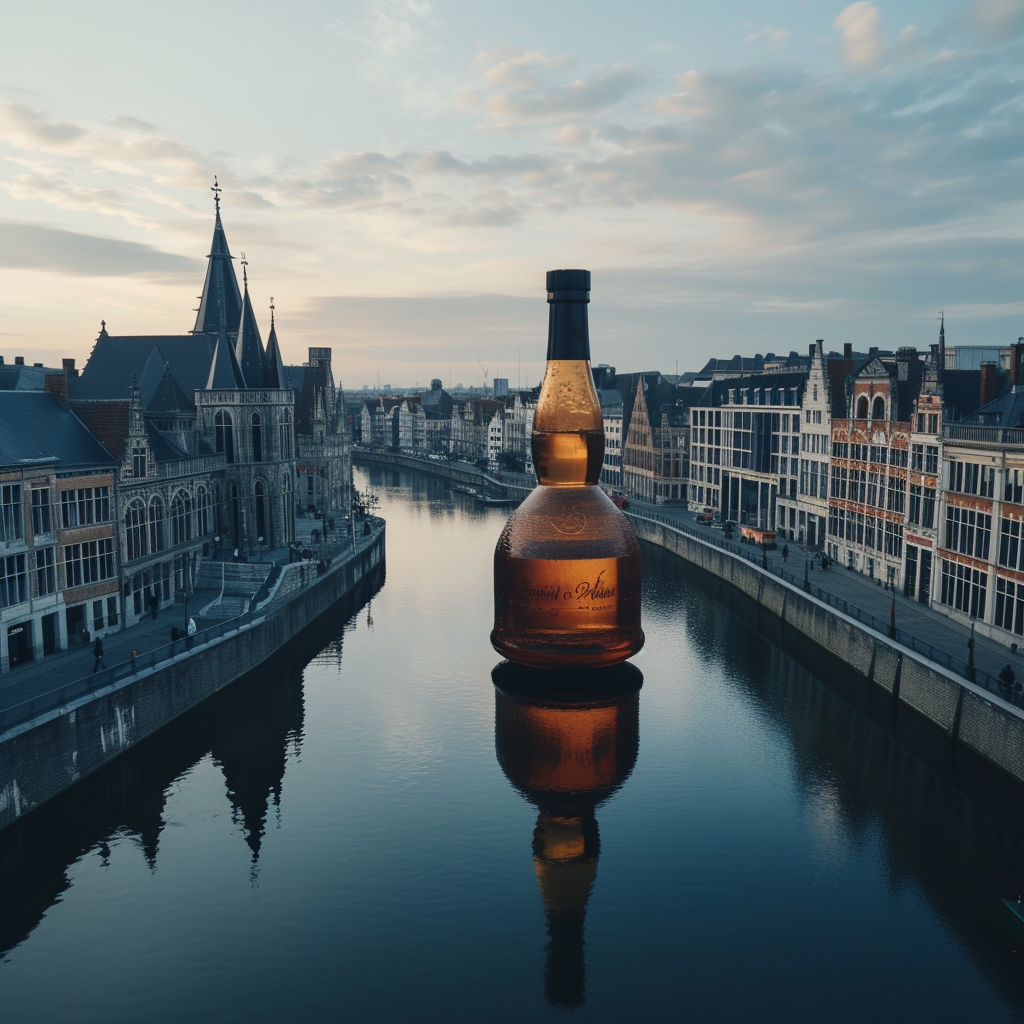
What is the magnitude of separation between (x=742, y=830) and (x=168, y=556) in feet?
143

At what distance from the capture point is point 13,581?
147ft

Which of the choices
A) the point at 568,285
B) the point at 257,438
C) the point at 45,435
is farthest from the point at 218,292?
the point at 568,285

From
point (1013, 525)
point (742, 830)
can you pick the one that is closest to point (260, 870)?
point (742, 830)

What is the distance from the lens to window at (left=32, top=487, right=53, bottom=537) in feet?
152

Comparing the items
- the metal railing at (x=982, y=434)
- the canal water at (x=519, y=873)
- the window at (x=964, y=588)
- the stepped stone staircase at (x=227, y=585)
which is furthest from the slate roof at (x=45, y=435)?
the window at (x=964, y=588)

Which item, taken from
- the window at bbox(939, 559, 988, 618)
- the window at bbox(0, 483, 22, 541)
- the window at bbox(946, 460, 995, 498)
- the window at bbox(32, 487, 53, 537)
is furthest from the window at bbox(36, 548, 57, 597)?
the window at bbox(946, 460, 995, 498)

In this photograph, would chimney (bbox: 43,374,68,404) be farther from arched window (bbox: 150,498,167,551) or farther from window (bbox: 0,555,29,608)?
window (bbox: 0,555,29,608)

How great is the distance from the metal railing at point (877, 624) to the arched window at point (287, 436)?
40.7 metres

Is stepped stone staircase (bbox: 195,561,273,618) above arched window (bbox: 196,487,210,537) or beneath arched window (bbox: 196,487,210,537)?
beneath

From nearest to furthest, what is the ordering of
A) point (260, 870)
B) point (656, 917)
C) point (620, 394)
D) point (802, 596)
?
1. point (656, 917)
2. point (260, 870)
3. point (802, 596)
4. point (620, 394)

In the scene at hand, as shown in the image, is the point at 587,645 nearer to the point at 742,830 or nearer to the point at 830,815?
the point at 742,830

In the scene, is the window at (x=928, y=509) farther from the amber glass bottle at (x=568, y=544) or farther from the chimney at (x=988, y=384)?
the amber glass bottle at (x=568, y=544)

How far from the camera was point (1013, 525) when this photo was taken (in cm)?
4866

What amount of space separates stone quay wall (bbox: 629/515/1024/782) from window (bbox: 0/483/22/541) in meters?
44.8
